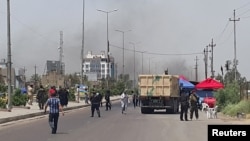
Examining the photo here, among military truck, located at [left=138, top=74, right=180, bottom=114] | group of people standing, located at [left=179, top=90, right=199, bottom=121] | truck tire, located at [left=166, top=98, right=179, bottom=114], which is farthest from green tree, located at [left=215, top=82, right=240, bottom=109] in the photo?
group of people standing, located at [left=179, top=90, right=199, bottom=121]

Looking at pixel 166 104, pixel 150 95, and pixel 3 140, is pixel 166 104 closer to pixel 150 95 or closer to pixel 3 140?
pixel 150 95

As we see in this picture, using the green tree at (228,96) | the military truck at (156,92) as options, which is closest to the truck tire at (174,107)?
the military truck at (156,92)

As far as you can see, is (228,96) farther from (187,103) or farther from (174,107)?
(187,103)

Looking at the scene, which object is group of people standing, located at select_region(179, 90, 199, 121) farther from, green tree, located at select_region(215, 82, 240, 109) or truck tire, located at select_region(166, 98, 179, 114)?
green tree, located at select_region(215, 82, 240, 109)

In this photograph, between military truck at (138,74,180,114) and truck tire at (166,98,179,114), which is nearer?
military truck at (138,74,180,114)

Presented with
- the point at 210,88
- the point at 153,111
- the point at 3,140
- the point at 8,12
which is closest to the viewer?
the point at 3,140

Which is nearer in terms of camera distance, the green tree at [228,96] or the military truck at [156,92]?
the military truck at [156,92]

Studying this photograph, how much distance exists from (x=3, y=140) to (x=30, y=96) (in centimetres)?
2913

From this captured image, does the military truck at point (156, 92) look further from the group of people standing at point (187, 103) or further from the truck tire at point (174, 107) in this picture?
the group of people standing at point (187, 103)

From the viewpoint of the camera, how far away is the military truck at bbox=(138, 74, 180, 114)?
3769cm

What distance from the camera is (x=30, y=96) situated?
4569 centimetres

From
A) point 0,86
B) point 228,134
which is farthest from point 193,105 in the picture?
point 228,134

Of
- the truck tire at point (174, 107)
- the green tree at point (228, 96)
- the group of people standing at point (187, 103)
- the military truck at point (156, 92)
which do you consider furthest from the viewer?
the green tree at point (228, 96)

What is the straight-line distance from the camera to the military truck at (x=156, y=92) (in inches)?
1484
